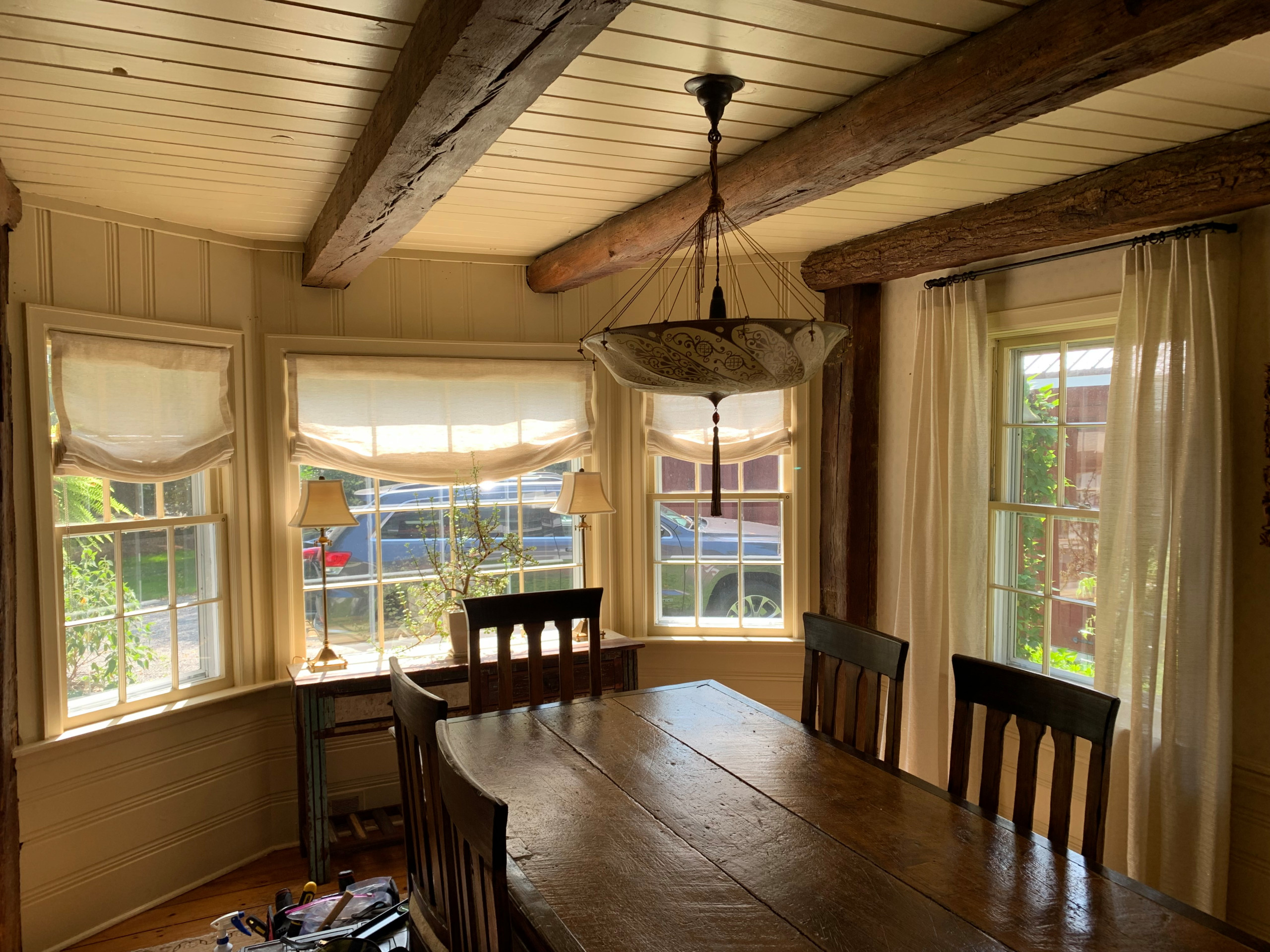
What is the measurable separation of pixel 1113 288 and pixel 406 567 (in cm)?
315

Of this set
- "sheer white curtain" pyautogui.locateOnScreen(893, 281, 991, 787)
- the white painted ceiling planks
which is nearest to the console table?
"sheer white curtain" pyautogui.locateOnScreen(893, 281, 991, 787)

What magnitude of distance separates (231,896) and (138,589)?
125 centimetres

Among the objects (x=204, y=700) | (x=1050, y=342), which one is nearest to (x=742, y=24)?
(x=1050, y=342)

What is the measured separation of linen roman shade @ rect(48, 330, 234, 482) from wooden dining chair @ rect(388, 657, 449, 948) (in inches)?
71.5

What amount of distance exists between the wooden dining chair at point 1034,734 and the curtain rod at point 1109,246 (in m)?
1.54

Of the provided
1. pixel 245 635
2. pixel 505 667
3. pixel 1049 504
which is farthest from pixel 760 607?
pixel 245 635

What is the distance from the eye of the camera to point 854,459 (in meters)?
4.15

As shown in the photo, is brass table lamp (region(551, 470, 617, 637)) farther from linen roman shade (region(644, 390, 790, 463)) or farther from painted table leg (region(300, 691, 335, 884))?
painted table leg (region(300, 691, 335, 884))

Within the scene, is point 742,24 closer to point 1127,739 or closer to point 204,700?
point 1127,739

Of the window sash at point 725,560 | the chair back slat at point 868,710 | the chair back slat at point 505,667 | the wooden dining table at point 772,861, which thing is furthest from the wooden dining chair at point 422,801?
the window sash at point 725,560

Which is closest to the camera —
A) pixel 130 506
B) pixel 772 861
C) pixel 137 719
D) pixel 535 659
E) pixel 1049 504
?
pixel 772 861

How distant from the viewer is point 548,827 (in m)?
2.03

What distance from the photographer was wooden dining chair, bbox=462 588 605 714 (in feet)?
10.1

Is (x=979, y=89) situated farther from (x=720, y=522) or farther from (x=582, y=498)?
(x=720, y=522)
